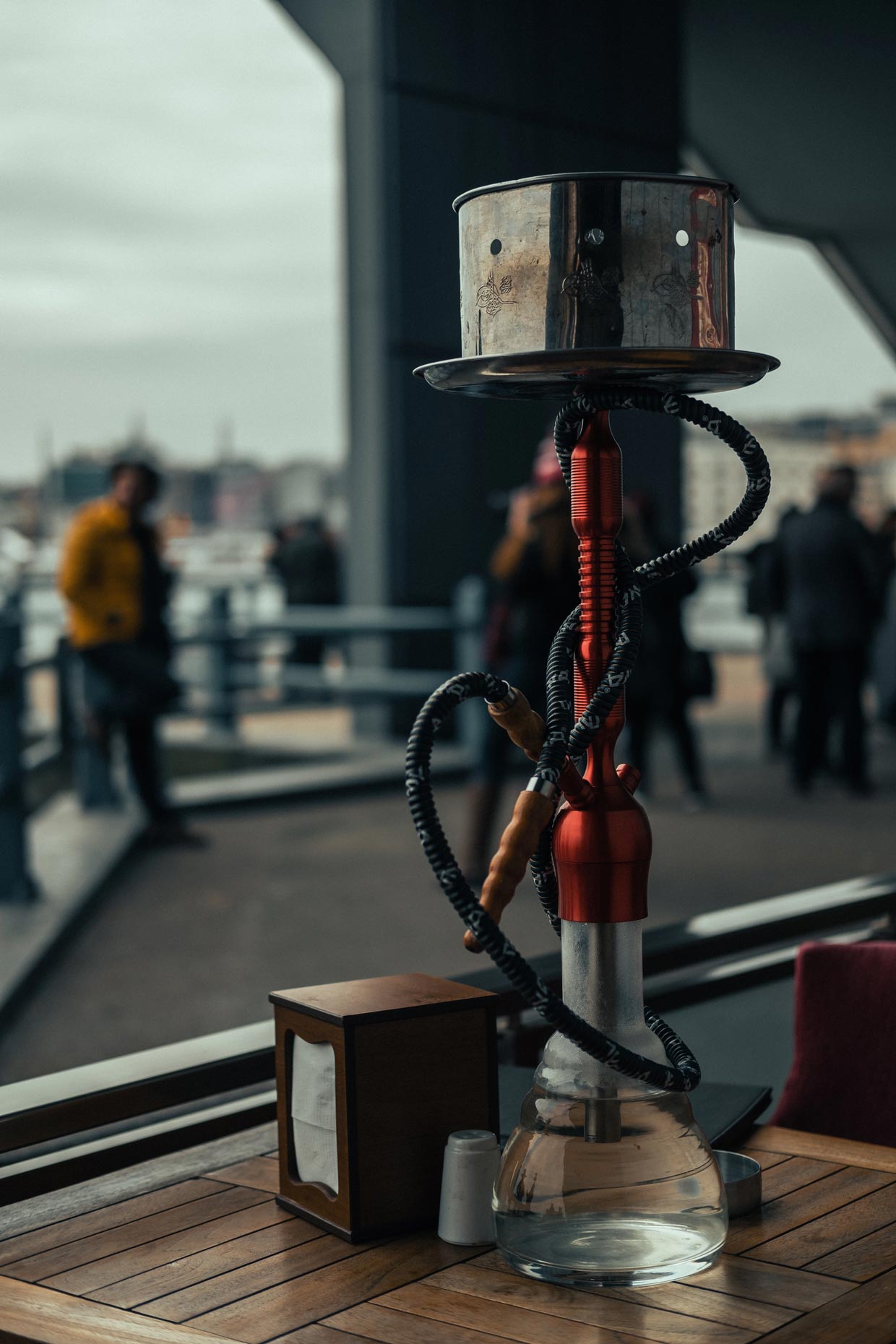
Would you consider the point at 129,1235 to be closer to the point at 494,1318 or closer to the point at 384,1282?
the point at 384,1282

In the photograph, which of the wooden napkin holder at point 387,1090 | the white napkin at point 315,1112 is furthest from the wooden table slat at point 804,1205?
the white napkin at point 315,1112

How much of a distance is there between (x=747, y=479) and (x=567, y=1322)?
26.1 inches

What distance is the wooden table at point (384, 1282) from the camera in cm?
119

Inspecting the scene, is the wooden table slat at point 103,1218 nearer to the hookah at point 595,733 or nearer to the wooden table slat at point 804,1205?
the hookah at point 595,733

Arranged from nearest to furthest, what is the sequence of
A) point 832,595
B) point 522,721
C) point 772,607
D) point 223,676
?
1. point 522,721
2. point 832,595
3. point 772,607
4. point 223,676

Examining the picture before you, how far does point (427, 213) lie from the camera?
10391 mm

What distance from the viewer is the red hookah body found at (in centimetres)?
130

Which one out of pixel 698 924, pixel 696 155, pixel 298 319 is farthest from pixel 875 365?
pixel 698 924

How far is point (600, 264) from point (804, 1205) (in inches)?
32.3

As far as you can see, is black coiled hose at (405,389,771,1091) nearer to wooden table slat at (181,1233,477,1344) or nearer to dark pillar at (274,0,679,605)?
wooden table slat at (181,1233,477,1344)

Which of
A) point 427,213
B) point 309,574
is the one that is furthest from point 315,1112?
point 309,574

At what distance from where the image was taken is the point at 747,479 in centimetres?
135

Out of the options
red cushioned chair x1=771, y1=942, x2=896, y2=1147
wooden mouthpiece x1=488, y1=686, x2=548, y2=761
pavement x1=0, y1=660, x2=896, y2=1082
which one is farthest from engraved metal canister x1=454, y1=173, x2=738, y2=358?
pavement x1=0, y1=660, x2=896, y2=1082

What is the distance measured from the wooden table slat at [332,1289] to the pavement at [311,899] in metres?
2.84
